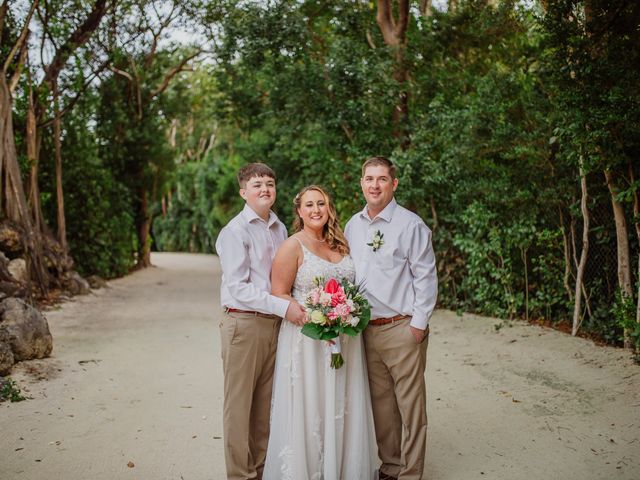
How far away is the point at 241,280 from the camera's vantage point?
13.4 feet

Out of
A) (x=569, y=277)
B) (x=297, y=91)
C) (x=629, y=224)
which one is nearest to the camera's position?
(x=629, y=224)

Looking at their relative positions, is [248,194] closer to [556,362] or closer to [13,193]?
Answer: [556,362]

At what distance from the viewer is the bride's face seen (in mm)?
4238

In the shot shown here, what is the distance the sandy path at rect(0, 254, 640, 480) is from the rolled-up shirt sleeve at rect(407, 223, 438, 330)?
1256 millimetres

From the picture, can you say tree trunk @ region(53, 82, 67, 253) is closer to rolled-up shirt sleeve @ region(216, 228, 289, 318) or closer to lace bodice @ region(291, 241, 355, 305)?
rolled-up shirt sleeve @ region(216, 228, 289, 318)

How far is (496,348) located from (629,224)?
93.8 inches

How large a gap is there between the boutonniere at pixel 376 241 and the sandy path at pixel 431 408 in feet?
5.60

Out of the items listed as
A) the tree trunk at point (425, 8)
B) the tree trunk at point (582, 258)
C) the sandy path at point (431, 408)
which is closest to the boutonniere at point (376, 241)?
the sandy path at point (431, 408)

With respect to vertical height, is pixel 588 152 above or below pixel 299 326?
above

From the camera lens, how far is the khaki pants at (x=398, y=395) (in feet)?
13.8

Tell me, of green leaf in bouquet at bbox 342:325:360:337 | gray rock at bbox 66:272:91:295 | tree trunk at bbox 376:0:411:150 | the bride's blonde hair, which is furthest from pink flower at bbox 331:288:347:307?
gray rock at bbox 66:272:91:295

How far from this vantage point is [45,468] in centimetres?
474

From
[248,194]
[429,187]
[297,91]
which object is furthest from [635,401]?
[297,91]

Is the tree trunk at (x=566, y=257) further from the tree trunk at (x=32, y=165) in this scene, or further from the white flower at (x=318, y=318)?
the tree trunk at (x=32, y=165)
